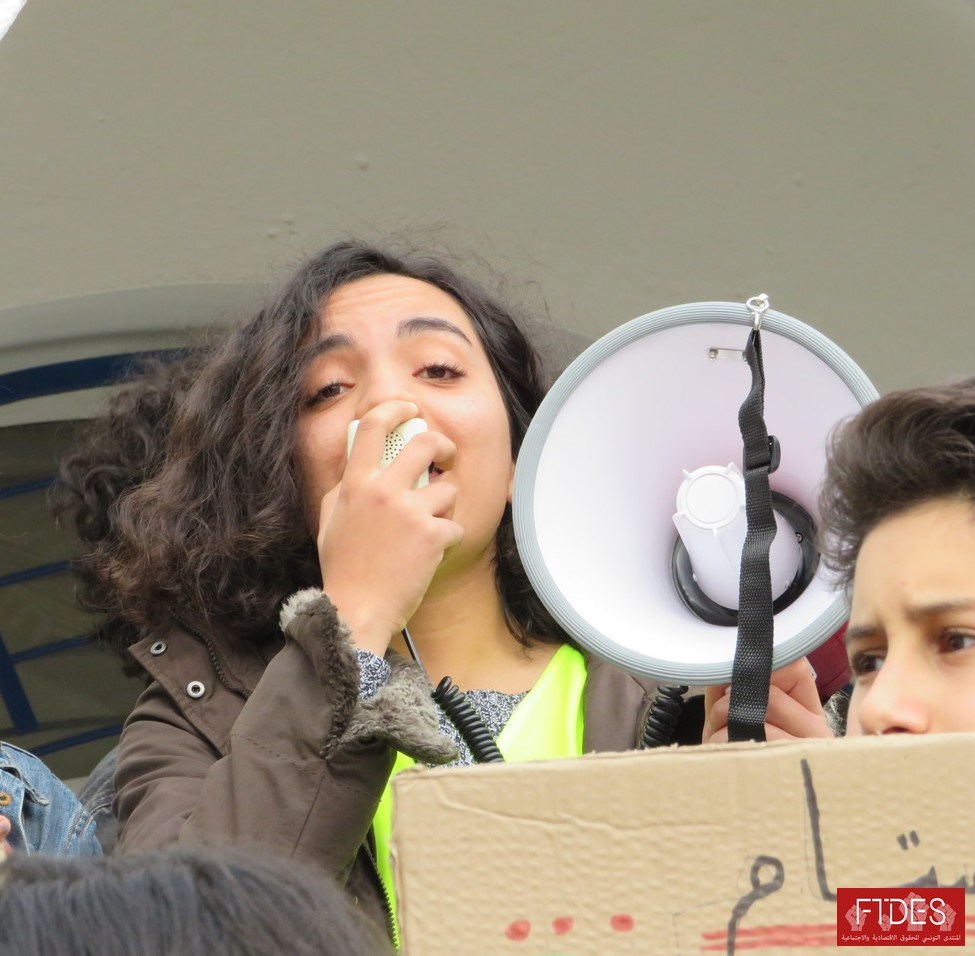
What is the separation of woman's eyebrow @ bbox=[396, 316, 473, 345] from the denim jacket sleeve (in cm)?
70

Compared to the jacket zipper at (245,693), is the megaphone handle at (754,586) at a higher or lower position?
higher

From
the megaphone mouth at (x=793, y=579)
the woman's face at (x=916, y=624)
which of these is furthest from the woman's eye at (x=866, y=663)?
the megaphone mouth at (x=793, y=579)

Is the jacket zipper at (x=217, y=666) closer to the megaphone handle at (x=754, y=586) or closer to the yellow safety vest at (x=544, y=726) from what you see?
the yellow safety vest at (x=544, y=726)

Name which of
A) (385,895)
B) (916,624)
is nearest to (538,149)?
(385,895)

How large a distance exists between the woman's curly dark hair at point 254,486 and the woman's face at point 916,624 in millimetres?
586

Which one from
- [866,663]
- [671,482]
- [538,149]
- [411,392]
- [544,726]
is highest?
[538,149]

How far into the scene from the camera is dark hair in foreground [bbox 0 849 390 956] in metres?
0.61

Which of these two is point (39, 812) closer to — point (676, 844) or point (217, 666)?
point (217, 666)

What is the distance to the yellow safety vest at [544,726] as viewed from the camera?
142cm

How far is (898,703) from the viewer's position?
0.99 metres

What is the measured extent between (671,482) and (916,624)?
471 mm

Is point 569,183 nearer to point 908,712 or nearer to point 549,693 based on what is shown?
point 549,693

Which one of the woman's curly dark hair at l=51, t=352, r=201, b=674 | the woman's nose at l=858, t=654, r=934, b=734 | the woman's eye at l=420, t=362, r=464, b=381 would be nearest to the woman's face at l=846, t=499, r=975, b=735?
the woman's nose at l=858, t=654, r=934, b=734

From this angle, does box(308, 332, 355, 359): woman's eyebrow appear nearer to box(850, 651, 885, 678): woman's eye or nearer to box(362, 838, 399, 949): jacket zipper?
box(362, 838, 399, 949): jacket zipper
